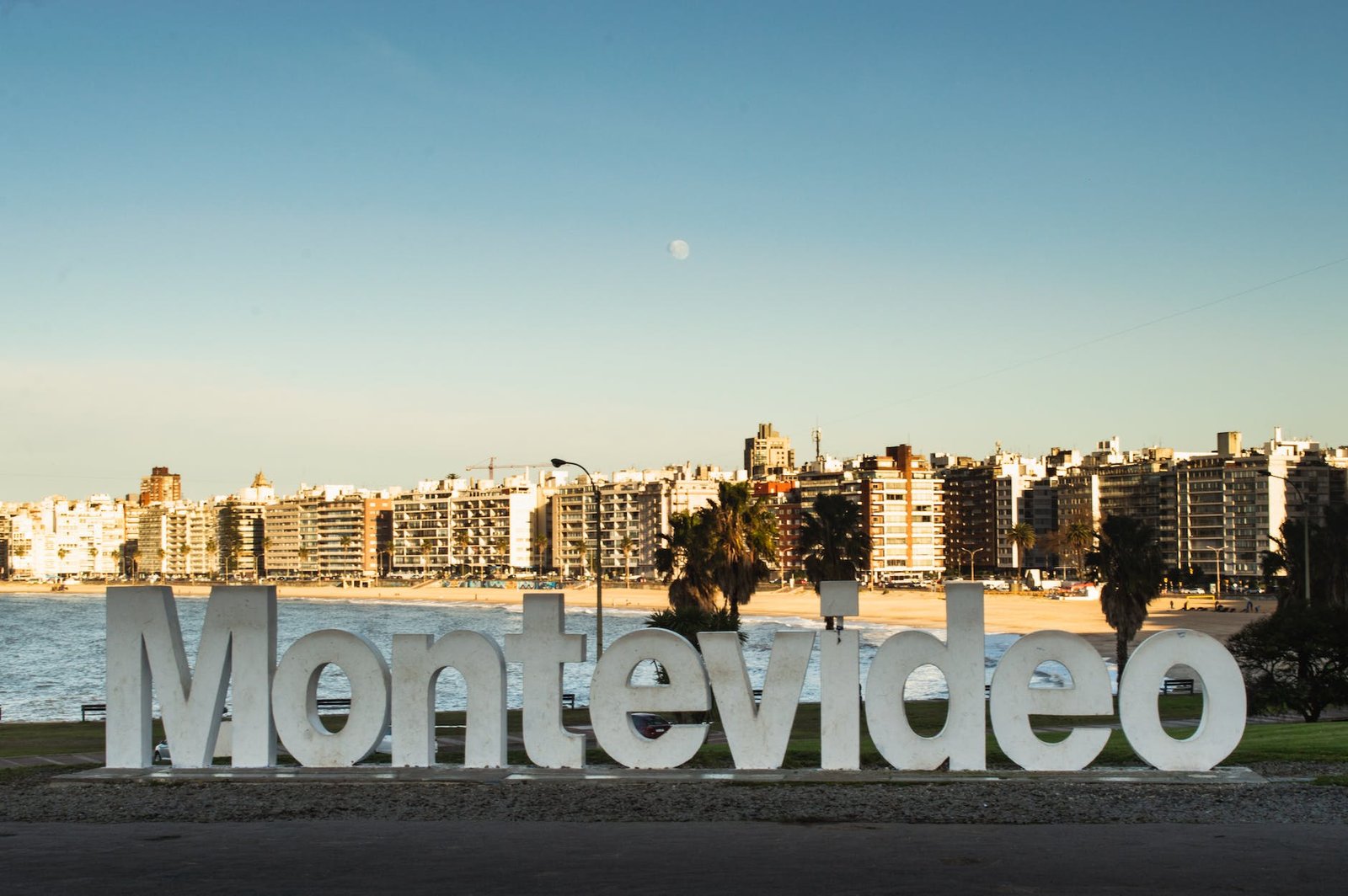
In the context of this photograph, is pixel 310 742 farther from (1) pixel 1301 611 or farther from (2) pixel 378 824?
(1) pixel 1301 611

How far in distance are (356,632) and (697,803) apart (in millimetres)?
110953

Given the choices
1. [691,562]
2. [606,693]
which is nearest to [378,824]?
[606,693]

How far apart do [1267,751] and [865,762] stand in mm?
6092

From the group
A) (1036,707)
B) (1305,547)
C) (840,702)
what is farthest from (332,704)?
(1305,547)

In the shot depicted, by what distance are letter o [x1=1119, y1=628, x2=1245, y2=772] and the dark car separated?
12037mm

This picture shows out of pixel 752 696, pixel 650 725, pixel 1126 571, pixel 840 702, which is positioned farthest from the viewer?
pixel 1126 571

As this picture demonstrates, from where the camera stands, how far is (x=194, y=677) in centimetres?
2052

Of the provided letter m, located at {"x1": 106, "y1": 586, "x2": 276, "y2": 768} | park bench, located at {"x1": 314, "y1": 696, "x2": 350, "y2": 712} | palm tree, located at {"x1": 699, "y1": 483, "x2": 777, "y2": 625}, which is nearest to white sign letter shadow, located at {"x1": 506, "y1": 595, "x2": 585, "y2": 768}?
letter m, located at {"x1": 106, "y1": 586, "x2": 276, "y2": 768}

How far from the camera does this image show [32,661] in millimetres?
88375

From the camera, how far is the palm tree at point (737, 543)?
6670cm

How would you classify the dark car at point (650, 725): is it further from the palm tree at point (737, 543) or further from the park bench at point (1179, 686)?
the palm tree at point (737, 543)

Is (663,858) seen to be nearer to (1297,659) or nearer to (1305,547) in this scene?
(1297,659)

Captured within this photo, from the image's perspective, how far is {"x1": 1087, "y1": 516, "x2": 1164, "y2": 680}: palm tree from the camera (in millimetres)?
56844

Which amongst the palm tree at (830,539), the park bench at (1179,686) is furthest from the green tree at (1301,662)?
the palm tree at (830,539)
